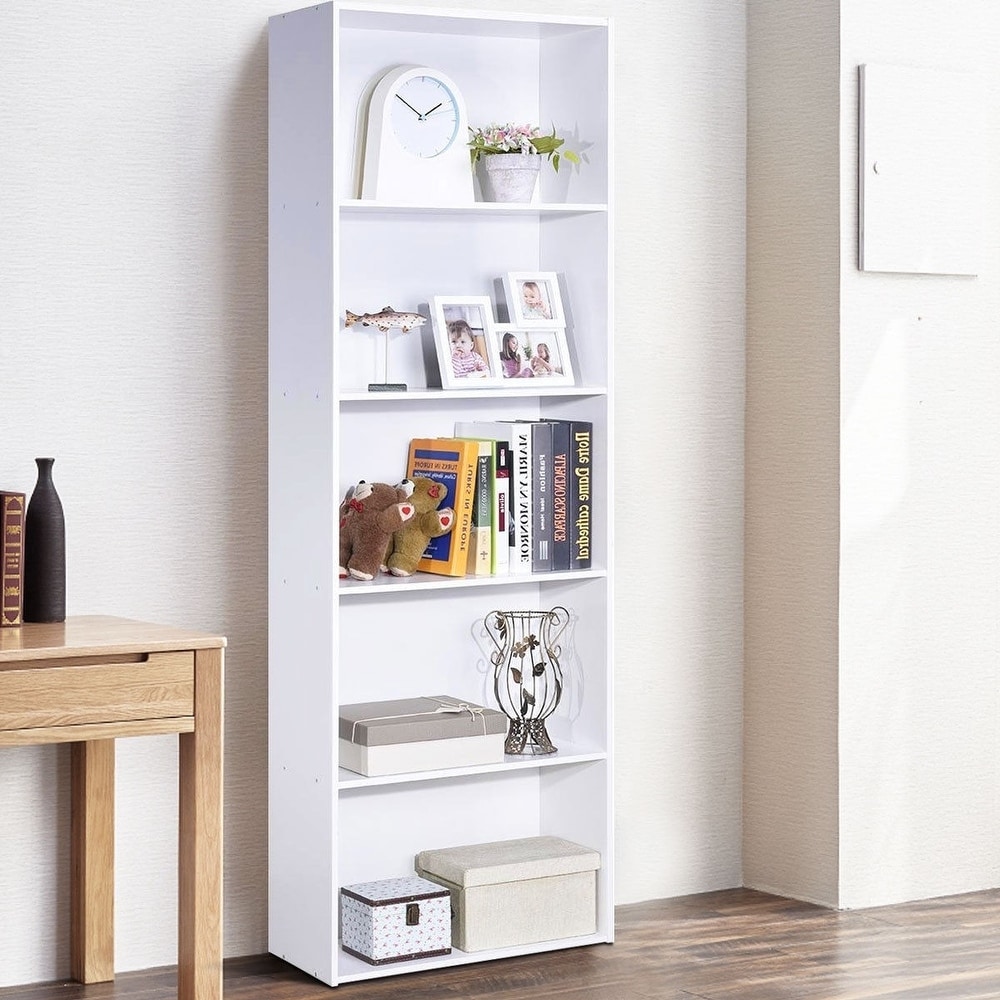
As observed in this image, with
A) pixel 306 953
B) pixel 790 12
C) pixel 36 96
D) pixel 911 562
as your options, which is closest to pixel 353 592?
pixel 306 953

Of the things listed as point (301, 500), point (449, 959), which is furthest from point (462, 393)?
point (449, 959)

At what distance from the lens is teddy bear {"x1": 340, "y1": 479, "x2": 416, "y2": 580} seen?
3219mm

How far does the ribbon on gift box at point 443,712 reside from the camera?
3195mm

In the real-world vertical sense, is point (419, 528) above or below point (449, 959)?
above

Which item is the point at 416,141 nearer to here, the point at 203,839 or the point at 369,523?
the point at 369,523

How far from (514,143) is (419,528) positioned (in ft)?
2.67

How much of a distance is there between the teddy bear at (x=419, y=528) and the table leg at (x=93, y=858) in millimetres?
675

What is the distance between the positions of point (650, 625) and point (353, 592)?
36.8 inches

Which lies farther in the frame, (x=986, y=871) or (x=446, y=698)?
(x=986, y=871)

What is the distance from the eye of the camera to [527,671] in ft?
11.7

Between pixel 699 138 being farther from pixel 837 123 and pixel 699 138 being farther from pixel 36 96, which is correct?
pixel 36 96

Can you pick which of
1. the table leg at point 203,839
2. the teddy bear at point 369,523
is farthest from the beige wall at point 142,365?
the table leg at point 203,839

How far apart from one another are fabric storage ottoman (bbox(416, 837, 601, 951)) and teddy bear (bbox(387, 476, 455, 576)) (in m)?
0.62

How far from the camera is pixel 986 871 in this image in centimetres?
383
